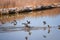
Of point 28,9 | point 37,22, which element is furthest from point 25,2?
point 37,22

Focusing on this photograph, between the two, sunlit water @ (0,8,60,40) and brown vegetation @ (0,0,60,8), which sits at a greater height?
brown vegetation @ (0,0,60,8)

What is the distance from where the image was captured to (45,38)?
84.0 inches

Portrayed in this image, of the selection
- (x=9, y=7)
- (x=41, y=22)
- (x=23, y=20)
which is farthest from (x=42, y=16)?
(x=9, y=7)

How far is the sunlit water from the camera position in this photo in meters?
2.14

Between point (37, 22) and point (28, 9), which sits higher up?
point (28, 9)

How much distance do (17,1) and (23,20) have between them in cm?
20

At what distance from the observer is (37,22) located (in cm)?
216

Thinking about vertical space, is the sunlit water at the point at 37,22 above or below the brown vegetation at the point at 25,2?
below

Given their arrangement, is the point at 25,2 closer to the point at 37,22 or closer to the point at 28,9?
the point at 28,9

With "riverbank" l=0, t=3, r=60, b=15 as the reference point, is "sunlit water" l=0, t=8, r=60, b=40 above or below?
below

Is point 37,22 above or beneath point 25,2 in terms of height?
beneath

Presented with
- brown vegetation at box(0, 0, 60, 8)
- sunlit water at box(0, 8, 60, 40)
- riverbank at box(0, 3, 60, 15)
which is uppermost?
brown vegetation at box(0, 0, 60, 8)

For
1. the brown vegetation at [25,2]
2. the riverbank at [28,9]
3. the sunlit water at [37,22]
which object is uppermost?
the brown vegetation at [25,2]

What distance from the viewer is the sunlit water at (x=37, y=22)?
2.14 m
